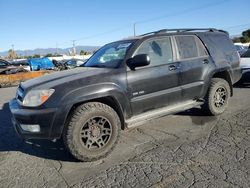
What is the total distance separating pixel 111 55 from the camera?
5102 millimetres

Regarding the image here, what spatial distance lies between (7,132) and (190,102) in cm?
367

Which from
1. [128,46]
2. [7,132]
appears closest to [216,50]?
[128,46]

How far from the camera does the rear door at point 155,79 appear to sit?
450 cm

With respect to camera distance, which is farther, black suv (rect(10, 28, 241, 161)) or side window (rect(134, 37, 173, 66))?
side window (rect(134, 37, 173, 66))

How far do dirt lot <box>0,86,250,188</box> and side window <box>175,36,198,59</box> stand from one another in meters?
1.33

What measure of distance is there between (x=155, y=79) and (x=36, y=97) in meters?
1.92

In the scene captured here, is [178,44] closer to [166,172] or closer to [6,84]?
[166,172]

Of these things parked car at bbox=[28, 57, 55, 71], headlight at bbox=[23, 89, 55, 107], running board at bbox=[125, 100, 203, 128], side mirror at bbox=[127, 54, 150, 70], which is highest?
side mirror at bbox=[127, 54, 150, 70]

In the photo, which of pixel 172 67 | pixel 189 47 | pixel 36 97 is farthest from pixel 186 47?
pixel 36 97

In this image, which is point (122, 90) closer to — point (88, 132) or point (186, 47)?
point (88, 132)

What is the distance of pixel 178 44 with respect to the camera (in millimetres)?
5246

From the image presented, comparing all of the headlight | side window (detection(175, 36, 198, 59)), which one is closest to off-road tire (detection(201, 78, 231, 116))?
side window (detection(175, 36, 198, 59))

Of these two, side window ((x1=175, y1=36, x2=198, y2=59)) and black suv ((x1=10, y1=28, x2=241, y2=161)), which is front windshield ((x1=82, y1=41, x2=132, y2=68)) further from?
side window ((x1=175, y1=36, x2=198, y2=59))

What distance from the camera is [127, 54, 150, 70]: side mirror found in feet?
14.3
